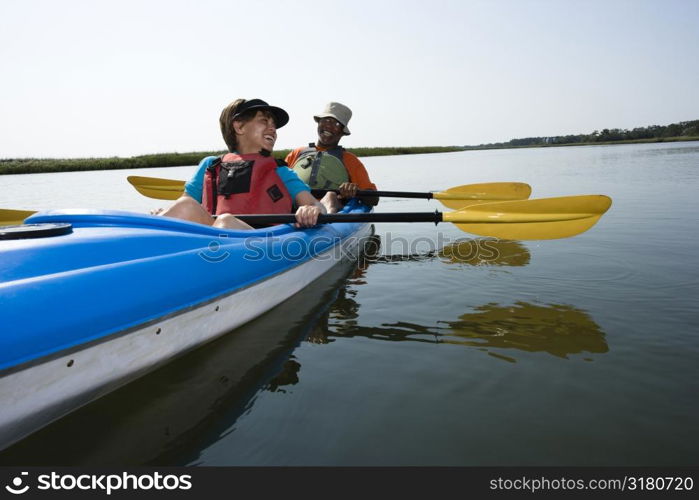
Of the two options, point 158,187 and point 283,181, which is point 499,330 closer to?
point 283,181

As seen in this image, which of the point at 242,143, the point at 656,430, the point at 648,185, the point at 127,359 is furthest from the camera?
the point at 648,185

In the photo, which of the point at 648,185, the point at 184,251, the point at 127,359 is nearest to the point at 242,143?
the point at 184,251

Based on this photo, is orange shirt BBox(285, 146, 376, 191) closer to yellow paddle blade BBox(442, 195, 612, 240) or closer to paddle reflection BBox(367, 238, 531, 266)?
paddle reflection BBox(367, 238, 531, 266)

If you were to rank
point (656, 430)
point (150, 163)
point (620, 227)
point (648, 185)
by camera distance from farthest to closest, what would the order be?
1. point (150, 163)
2. point (648, 185)
3. point (620, 227)
4. point (656, 430)

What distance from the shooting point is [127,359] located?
214cm

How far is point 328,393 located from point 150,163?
32476 millimetres

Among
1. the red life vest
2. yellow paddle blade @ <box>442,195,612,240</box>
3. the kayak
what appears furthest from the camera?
yellow paddle blade @ <box>442,195,612,240</box>

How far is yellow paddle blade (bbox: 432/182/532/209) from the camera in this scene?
22.7ft

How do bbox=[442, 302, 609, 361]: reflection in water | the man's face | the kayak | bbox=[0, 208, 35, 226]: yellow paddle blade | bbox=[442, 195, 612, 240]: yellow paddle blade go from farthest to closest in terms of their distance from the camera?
1. the man's face
2. bbox=[0, 208, 35, 226]: yellow paddle blade
3. bbox=[442, 195, 612, 240]: yellow paddle blade
4. bbox=[442, 302, 609, 361]: reflection in water
5. the kayak

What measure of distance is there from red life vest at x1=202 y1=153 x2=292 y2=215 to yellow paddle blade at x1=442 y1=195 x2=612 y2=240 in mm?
1511

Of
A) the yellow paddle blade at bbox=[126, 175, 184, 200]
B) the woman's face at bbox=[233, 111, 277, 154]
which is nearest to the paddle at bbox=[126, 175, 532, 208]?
the yellow paddle blade at bbox=[126, 175, 184, 200]

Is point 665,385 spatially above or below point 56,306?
below

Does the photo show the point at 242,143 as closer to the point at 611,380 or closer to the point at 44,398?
the point at 44,398

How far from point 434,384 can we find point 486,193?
5.19 m
